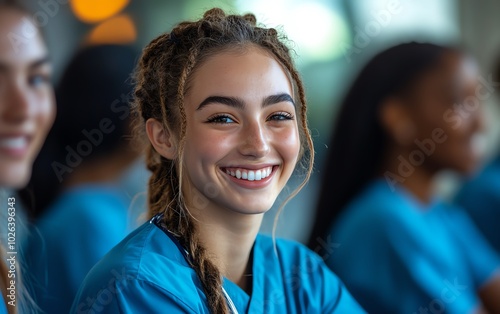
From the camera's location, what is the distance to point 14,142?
36.2 inches

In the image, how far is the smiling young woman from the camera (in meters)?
0.69

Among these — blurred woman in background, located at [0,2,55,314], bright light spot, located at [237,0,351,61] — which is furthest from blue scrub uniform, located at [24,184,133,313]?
bright light spot, located at [237,0,351,61]

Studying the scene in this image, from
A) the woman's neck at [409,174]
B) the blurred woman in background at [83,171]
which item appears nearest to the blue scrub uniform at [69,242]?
the blurred woman in background at [83,171]

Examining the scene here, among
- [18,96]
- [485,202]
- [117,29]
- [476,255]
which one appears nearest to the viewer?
[18,96]

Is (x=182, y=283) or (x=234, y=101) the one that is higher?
(x=234, y=101)

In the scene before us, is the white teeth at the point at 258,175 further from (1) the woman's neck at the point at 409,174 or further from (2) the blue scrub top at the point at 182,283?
(1) the woman's neck at the point at 409,174

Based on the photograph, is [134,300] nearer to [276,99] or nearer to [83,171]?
[276,99]

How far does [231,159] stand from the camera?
727 millimetres

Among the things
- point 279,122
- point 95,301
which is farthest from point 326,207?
point 95,301

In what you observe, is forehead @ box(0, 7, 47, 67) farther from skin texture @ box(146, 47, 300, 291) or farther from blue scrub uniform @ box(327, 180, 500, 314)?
blue scrub uniform @ box(327, 180, 500, 314)

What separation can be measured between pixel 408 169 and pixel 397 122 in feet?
0.29

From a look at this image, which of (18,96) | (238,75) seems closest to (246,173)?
(238,75)

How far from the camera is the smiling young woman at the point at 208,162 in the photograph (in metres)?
0.69

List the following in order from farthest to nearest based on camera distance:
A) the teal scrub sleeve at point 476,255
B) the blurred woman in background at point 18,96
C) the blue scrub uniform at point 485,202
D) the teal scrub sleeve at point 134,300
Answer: the blue scrub uniform at point 485,202, the teal scrub sleeve at point 476,255, the blurred woman in background at point 18,96, the teal scrub sleeve at point 134,300
